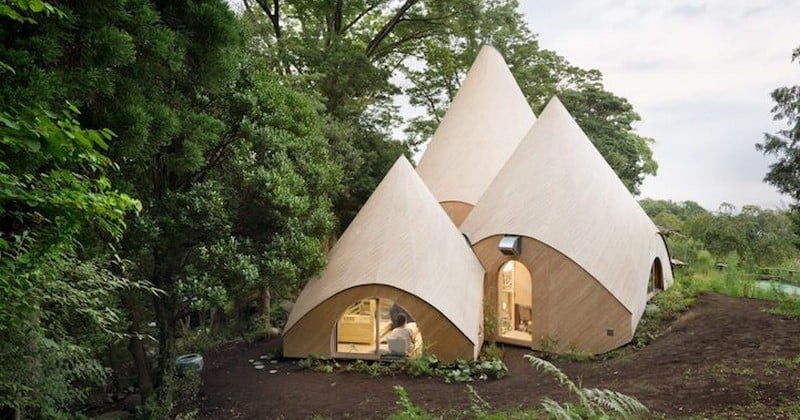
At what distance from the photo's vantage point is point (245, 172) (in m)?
8.59

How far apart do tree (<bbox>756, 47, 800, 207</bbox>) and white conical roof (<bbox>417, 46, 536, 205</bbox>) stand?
7217 millimetres

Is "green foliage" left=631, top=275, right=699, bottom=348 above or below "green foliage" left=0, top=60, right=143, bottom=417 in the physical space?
below

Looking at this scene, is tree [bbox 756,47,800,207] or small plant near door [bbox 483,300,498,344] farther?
tree [bbox 756,47,800,207]

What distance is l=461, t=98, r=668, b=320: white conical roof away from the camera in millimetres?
11141

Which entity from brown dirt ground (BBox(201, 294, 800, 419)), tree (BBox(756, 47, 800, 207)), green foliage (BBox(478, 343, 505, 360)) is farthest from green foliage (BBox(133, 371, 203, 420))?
tree (BBox(756, 47, 800, 207))

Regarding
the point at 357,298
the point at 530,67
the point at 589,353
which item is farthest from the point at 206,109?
the point at 530,67

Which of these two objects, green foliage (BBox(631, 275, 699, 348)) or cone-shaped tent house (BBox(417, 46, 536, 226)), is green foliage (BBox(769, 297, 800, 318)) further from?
cone-shaped tent house (BBox(417, 46, 536, 226))

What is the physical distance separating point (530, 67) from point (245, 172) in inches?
703

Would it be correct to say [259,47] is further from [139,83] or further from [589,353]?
[589,353]

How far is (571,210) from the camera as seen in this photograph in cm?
1157

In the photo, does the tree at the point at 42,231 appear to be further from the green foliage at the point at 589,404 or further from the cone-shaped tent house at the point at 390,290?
the cone-shaped tent house at the point at 390,290

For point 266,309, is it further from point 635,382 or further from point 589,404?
point 589,404

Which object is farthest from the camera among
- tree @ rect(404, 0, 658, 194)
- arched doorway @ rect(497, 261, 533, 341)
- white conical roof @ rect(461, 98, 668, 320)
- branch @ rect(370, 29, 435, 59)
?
tree @ rect(404, 0, 658, 194)

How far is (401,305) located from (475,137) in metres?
7.85
